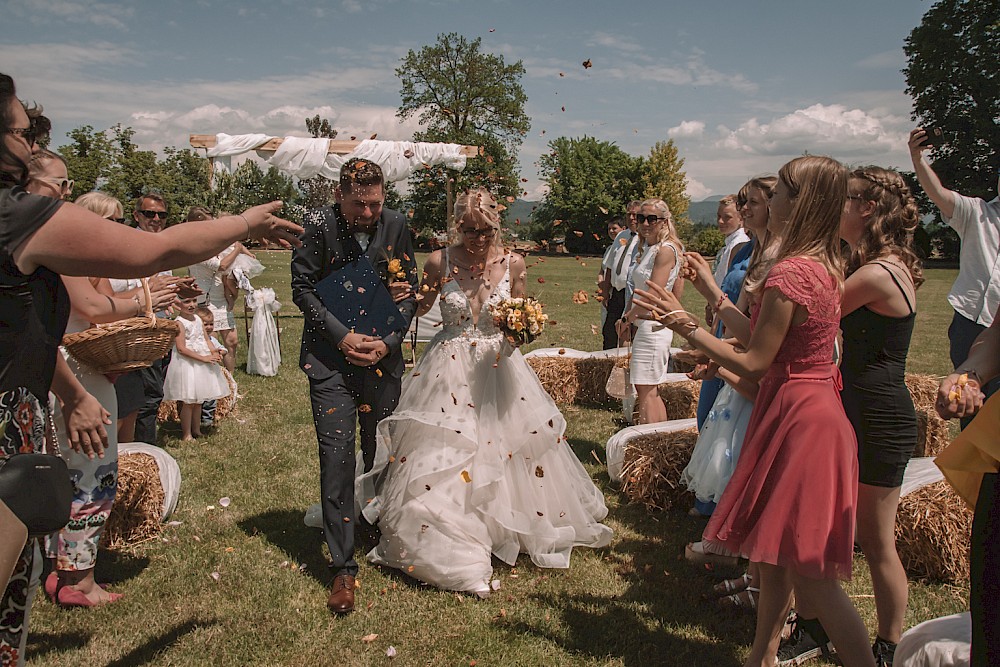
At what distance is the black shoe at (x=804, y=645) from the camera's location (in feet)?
12.1

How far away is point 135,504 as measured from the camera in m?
5.01

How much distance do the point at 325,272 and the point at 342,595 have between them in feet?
6.75

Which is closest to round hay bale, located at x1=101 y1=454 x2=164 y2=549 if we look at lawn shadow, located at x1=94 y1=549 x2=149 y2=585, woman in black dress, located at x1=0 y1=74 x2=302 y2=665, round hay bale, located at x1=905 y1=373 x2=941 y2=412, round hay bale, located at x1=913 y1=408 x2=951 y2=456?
lawn shadow, located at x1=94 y1=549 x2=149 y2=585

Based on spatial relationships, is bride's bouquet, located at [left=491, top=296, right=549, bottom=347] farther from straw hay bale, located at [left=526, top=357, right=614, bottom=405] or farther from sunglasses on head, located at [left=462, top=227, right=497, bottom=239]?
straw hay bale, located at [left=526, top=357, right=614, bottom=405]

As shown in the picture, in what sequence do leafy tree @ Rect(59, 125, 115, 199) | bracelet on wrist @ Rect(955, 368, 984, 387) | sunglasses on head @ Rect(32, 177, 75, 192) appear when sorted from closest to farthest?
bracelet on wrist @ Rect(955, 368, 984, 387), sunglasses on head @ Rect(32, 177, 75, 192), leafy tree @ Rect(59, 125, 115, 199)

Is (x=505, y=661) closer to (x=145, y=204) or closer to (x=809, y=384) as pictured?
Result: (x=809, y=384)

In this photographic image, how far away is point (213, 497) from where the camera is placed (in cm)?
599

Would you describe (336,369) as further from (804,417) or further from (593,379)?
(593,379)

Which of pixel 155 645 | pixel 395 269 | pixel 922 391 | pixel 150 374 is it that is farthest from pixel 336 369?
pixel 922 391

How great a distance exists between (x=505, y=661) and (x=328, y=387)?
6.49 feet

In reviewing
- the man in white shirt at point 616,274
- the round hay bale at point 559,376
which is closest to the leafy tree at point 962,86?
the man in white shirt at point 616,274

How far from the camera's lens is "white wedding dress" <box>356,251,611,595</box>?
14.7 feet

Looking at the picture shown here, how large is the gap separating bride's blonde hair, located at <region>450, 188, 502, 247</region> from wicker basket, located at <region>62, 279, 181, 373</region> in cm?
197

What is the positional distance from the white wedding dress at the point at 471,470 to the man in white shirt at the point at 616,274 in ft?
15.8
